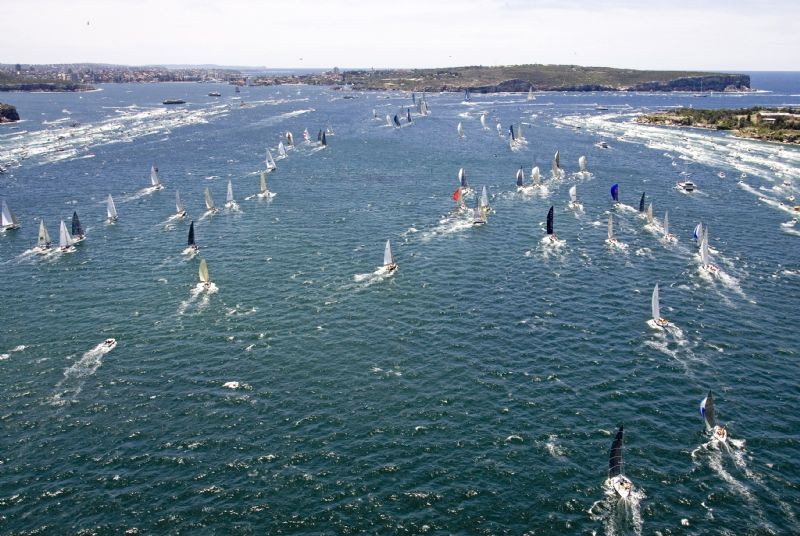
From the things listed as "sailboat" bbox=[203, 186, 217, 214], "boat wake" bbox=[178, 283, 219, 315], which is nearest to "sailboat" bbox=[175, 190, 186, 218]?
"sailboat" bbox=[203, 186, 217, 214]

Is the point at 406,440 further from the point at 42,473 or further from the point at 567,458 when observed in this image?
the point at 42,473

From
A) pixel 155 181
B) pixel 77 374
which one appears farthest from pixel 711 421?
pixel 155 181

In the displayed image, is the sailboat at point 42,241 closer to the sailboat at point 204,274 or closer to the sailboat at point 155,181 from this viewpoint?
the sailboat at point 204,274

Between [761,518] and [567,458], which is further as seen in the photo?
[567,458]

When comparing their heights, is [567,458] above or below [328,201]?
below

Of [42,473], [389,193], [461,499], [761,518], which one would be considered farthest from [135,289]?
[761,518]

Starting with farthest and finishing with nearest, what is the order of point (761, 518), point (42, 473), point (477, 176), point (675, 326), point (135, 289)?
point (477, 176) < point (135, 289) < point (675, 326) < point (42, 473) < point (761, 518)

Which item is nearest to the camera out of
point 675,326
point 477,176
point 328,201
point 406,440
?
point 406,440

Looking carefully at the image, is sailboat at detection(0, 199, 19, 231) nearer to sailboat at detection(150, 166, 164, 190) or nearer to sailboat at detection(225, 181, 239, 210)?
sailboat at detection(150, 166, 164, 190)
